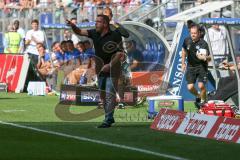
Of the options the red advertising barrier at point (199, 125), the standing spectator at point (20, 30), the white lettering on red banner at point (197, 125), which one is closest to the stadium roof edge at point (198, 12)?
the red advertising barrier at point (199, 125)

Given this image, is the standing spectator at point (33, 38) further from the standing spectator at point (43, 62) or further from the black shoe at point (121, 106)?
the black shoe at point (121, 106)

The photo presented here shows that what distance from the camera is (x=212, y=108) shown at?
633 inches

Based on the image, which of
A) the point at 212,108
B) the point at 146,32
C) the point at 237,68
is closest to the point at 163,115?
the point at 212,108

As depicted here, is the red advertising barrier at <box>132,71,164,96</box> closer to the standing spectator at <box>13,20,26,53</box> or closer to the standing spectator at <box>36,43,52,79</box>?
the standing spectator at <box>36,43,52,79</box>

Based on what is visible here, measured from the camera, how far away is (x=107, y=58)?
15.8 meters

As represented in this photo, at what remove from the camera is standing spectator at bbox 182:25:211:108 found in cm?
2070

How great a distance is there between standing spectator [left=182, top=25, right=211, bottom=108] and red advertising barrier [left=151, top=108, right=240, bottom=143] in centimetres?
540

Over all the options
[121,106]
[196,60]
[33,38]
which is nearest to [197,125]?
[121,106]

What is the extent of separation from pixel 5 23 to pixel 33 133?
20702 mm

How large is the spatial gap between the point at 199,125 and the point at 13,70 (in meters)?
14.2

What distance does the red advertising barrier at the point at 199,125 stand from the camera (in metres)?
13.2

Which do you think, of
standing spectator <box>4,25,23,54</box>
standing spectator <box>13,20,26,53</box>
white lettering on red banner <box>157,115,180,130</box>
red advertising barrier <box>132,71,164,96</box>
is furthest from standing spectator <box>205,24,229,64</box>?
standing spectator <box>4,25,23,54</box>

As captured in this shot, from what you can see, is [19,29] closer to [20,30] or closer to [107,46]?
[20,30]

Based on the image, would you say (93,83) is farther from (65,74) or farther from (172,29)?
(172,29)
